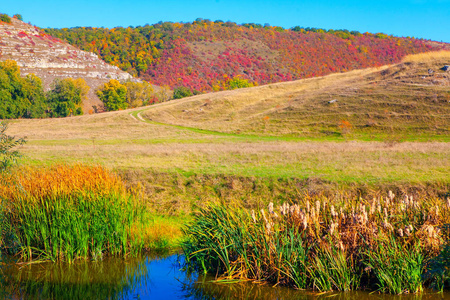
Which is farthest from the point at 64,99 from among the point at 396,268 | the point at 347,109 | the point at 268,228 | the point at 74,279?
the point at 396,268

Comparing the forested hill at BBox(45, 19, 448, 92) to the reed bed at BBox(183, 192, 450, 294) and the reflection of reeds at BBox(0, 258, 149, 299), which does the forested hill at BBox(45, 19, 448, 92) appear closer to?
the reflection of reeds at BBox(0, 258, 149, 299)

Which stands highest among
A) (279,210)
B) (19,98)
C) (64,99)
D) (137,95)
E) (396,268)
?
(137,95)

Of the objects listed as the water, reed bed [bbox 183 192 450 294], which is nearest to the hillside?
the water

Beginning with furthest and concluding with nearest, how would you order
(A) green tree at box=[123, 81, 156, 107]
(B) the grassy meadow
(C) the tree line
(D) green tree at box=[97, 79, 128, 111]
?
1. (A) green tree at box=[123, 81, 156, 107]
2. (D) green tree at box=[97, 79, 128, 111]
3. (C) the tree line
4. (B) the grassy meadow

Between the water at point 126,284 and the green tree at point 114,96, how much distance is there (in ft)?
326

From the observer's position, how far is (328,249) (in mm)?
8742

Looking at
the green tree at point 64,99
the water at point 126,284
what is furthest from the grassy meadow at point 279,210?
the green tree at point 64,99

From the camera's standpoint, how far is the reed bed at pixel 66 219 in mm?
10750

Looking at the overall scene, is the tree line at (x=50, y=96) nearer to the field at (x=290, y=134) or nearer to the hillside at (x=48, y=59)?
the hillside at (x=48, y=59)

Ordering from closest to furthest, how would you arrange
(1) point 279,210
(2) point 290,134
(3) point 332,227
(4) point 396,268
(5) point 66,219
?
(4) point 396,268 < (3) point 332,227 < (5) point 66,219 < (1) point 279,210 < (2) point 290,134

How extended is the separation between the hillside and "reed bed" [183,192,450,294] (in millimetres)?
115941

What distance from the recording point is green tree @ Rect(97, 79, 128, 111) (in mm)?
105938

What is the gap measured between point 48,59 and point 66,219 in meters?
148

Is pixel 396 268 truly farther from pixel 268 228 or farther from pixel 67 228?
pixel 67 228
